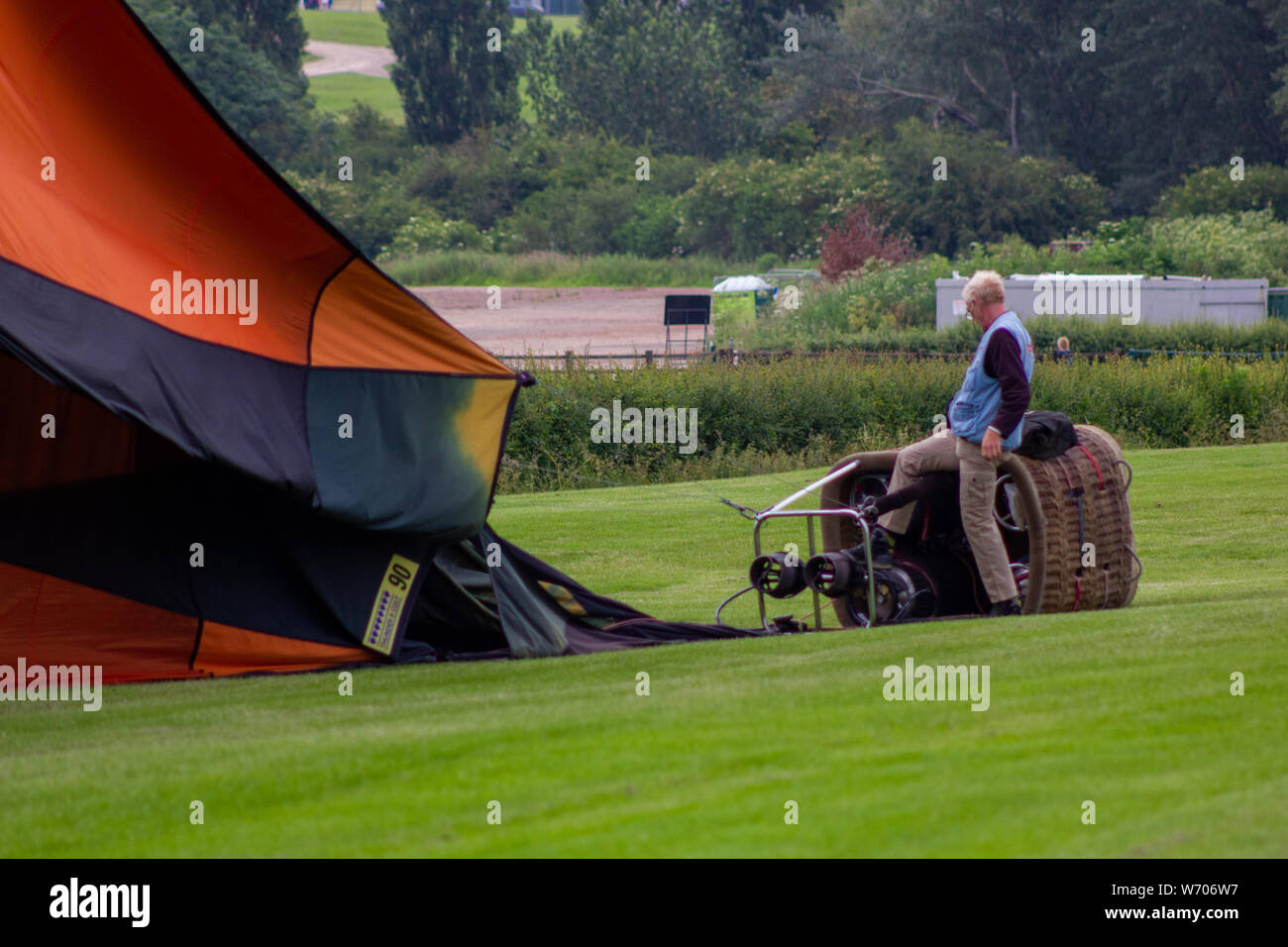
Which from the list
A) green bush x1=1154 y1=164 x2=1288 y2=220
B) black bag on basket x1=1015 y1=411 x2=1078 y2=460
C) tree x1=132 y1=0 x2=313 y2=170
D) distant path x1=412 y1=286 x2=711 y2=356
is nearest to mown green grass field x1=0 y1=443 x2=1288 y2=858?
black bag on basket x1=1015 y1=411 x2=1078 y2=460

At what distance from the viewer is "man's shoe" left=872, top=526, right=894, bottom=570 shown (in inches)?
412

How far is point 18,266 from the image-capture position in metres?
8.44

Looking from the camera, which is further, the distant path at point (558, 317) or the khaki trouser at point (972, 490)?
the distant path at point (558, 317)

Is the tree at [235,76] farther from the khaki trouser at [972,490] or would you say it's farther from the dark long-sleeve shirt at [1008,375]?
the dark long-sleeve shirt at [1008,375]

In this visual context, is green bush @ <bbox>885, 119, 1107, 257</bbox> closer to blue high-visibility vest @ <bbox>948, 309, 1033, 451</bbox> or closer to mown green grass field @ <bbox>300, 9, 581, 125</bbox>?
mown green grass field @ <bbox>300, 9, 581, 125</bbox>

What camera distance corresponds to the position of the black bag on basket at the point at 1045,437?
9.98 metres

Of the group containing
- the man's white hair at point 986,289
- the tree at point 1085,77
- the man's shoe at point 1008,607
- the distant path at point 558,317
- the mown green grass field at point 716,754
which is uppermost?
the tree at point 1085,77

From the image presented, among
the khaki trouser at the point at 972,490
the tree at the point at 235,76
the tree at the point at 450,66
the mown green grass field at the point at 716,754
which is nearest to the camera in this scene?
the mown green grass field at the point at 716,754

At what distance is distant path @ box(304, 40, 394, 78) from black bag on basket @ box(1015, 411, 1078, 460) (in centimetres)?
11743

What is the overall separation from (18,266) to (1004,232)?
57.0 meters

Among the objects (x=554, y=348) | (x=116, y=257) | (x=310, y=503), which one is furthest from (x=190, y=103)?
(x=554, y=348)

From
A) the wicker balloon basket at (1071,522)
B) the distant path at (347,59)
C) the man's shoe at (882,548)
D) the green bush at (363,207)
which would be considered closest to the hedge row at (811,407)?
the man's shoe at (882,548)

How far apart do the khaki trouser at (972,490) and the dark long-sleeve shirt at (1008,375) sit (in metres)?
0.24

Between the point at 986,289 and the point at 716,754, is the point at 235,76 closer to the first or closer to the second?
the point at 986,289
